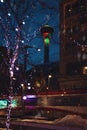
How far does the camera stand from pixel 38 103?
29.4m

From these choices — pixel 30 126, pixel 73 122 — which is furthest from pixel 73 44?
pixel 73 122

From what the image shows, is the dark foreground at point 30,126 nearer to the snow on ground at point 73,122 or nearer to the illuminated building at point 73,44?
the snow on ground at point 73,122

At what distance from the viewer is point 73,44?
5100 cm

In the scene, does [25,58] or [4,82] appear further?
[4,82]

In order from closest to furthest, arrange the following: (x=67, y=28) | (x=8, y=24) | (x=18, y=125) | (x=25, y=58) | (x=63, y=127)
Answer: (x=63, y=127) < (x=8, y=24) < (x=18, y=125) < (x=25, y=58) < (x=67, y=28)

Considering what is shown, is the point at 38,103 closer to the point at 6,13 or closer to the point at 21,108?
the point at 21,108

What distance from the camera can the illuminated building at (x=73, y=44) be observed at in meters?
48.9

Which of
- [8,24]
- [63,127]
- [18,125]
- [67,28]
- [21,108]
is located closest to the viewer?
[63,127]

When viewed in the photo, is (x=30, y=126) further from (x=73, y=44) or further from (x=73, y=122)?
(x=73, y=44)

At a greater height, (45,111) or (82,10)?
(82,10)

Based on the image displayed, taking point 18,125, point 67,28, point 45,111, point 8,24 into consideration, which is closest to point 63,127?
point 18,125

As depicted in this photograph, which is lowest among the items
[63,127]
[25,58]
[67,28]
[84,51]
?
[63,127]

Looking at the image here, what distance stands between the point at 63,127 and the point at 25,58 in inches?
350

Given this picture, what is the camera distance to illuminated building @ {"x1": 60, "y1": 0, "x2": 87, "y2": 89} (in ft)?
161
